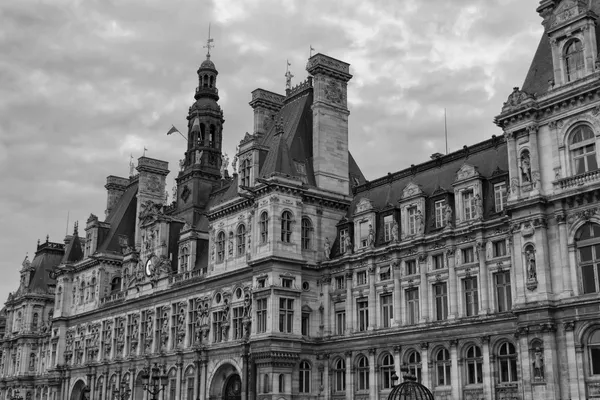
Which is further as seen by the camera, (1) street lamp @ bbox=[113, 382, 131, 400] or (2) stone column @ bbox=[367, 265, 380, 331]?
(1) street lamp @ bbox=[113, 382, 131, 400]

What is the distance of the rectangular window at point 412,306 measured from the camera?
51594 mm

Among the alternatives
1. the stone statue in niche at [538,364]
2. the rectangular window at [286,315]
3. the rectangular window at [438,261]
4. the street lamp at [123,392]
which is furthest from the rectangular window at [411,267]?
the street lamp at [123,392]

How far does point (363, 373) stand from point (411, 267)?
8.54 m

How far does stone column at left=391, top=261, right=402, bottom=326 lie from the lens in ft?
172

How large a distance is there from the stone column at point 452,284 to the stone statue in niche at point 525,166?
7910 mm

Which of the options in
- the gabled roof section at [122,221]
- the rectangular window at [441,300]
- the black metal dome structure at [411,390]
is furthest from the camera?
the gabled roof section at [122,221]

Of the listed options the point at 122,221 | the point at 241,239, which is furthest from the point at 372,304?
the point at 122,221

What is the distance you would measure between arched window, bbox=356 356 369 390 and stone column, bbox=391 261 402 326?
13.7 ft

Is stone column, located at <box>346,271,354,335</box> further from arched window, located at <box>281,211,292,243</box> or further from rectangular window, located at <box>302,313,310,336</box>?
arched window, located at <box>281,211,292,243</box>

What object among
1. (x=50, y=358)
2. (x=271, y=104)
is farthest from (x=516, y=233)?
(x=50, y=358)

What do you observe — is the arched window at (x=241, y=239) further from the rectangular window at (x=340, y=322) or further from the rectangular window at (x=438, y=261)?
the rectangular window at (x=438, y=261)

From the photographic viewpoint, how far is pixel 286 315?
5709 centimetres

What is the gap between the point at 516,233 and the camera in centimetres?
4272

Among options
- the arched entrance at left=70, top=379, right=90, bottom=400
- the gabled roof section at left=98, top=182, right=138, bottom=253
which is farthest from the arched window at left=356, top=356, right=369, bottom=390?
the arched entrance at left=70, top=379, right=90, bottom=400
